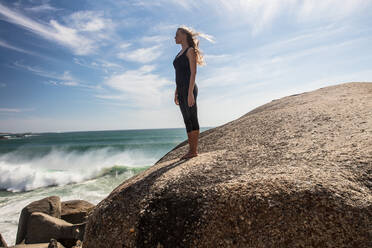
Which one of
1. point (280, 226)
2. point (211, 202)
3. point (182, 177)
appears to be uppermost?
point (182, 177)

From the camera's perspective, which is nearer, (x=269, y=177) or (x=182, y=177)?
(x=269, y=177)

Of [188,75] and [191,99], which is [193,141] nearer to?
[191,99]

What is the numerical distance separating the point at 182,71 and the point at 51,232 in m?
4.68

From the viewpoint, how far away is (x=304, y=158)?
2.93m

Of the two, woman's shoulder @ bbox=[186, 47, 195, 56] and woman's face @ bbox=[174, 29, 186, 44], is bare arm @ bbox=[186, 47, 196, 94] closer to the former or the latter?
woman's shoulder @ bbox=[186, 47, 195, 56]

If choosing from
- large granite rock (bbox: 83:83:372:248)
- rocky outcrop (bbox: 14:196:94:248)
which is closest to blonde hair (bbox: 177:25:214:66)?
large granite rock (bbox: 83:83:372:248)

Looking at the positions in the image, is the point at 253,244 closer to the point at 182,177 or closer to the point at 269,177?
the point at 269,177

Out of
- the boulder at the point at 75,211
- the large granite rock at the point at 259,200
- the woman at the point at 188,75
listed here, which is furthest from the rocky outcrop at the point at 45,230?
the woman at the point at 188,75

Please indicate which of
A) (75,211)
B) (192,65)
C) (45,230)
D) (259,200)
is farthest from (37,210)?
(259,200)

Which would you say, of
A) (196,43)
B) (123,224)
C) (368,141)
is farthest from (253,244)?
(196,43)

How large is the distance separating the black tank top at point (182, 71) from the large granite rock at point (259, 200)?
1251 mm

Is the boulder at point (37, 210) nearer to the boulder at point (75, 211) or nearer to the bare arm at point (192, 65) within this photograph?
the boulder at point (75, 211)

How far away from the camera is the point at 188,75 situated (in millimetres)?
3850

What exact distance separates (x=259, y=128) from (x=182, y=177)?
215 cm
